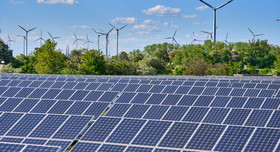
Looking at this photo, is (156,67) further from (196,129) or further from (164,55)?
(196,129)

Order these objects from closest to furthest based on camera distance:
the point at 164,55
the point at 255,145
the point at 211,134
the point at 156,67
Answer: the point at 255,145, the point at 211,134, the point at 156,67, the point at 164,55

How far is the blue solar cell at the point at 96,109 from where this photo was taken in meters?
21.4

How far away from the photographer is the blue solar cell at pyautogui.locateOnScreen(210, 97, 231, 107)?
883 inches

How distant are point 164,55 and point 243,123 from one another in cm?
16492

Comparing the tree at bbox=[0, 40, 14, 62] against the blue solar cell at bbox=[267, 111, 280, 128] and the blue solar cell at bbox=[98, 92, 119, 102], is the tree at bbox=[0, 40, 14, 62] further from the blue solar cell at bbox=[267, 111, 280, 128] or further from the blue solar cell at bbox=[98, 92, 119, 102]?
the blue solar cell at bbox=[267, 111, 280, 128]

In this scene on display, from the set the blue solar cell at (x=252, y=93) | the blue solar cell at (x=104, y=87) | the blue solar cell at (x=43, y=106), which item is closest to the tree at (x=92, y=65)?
the blue solar cell at (x=104, y=87)

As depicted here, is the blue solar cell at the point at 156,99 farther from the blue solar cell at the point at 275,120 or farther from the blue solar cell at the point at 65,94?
the blue solar cell at the point at 275,120

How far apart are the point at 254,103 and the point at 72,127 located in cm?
1068

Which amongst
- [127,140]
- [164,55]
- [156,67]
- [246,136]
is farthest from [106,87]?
[164,55]

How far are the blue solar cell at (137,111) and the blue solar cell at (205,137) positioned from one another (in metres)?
3.64

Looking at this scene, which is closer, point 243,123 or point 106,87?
point 243,123

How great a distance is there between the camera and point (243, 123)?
18.8m

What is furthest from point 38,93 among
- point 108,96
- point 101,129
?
point 101,129

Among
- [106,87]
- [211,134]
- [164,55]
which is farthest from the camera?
[164,55]
